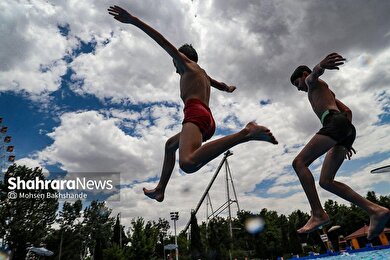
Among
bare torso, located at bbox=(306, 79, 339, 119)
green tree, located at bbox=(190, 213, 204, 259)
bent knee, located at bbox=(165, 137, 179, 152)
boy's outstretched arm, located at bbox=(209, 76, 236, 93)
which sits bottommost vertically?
green tree, located at bbox=(190, 213, 204, 259)

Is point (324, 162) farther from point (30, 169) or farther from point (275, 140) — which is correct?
point (30, 169)

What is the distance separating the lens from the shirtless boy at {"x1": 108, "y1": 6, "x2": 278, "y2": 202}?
120 inches

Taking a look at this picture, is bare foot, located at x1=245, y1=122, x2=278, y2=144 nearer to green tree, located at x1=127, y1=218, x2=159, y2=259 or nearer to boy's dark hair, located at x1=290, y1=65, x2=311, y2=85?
boy's dark hair, located at x1=290, y1=65, x2=311, y2=85

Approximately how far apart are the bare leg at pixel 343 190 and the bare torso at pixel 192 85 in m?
1.90

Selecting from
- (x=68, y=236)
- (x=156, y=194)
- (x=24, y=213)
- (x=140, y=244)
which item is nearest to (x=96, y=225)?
(x=68, y=236)

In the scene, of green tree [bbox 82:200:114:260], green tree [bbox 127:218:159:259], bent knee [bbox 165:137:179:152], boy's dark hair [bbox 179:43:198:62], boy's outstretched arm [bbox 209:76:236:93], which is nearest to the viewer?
bent knee [bbox 165:137:179:152]

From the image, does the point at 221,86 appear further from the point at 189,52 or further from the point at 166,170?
the point at 166,170

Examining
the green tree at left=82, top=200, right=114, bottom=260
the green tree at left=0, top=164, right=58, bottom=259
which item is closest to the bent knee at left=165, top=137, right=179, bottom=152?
the green tree at left=0, top=164, right=58, bottom=259

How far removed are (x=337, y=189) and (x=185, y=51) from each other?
2845mm

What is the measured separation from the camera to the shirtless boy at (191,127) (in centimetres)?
304

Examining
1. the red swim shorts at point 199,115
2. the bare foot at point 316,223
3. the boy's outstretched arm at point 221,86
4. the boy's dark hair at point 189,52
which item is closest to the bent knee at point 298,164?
the bare foot at point 316,223

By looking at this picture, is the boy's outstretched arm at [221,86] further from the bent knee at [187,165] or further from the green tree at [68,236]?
the green tree at [68,236]

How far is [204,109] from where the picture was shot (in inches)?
138

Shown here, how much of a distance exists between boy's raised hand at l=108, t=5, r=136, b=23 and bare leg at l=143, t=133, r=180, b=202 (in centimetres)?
161
